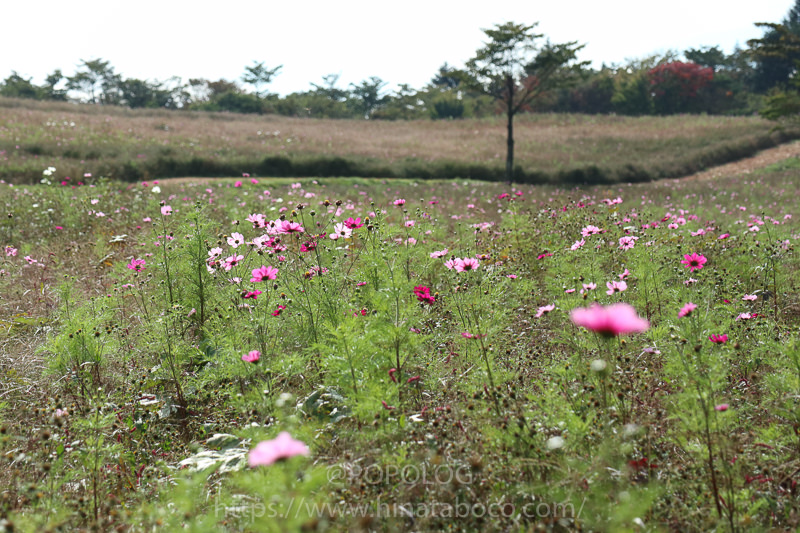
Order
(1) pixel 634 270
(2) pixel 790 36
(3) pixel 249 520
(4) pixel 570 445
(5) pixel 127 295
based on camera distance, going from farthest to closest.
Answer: (2) pixel 790 36 < (5) pixel 127 295 < (1) pixel 634 270 < (4) pixel 570 445 < (3) pixel 249 520

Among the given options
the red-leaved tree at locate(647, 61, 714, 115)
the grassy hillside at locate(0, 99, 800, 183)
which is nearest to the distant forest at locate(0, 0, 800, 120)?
the red-leaved tree at locate(647, 61, 714, 115)

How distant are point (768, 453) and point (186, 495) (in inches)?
84.8

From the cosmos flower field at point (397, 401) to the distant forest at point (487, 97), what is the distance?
3585 centimetres

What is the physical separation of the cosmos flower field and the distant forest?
118ft

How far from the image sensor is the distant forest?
4056 centimetres

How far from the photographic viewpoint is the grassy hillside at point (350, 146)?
14.3 metres

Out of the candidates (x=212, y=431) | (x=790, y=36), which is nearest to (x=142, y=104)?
(x=790, y=36)

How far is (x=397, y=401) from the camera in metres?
2.02

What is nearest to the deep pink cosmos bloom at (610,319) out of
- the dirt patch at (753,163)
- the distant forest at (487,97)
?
the dirt patch at (753,163)

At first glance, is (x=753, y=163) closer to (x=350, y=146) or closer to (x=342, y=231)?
(x=350, y=146)

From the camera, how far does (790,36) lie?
15.5 m

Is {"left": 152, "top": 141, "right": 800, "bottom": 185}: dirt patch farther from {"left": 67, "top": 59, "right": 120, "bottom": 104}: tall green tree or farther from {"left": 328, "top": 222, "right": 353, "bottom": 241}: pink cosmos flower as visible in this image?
{"left": 67, "top": 59, "right": 120, "bottom": 104}: tall green tree

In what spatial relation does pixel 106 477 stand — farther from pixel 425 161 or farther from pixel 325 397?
pixel 425 161

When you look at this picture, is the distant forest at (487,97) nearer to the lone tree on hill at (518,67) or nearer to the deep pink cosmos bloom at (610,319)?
the lone tree on hill at (518,67)
